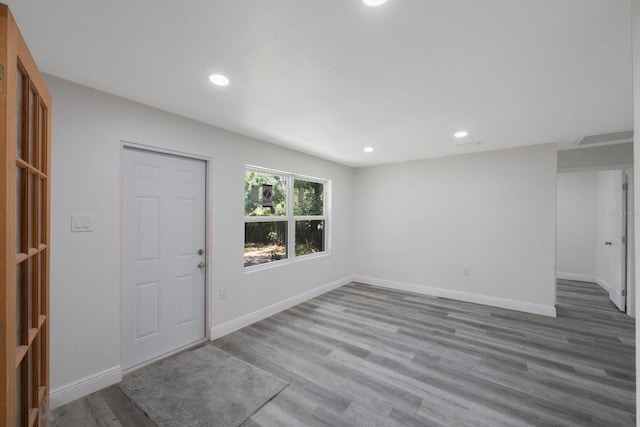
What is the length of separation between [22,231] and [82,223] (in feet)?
3.97

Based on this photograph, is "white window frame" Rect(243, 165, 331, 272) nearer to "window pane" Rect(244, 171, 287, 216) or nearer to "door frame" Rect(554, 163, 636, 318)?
"window pane" Rect(244, 171, 287, 216)

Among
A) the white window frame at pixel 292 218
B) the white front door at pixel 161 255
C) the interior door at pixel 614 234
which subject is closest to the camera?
the white front door at pixel 161 255

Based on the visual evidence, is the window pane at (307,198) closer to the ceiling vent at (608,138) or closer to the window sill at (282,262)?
the window sill at (282,262)

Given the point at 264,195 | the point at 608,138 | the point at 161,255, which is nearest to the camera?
the point at 161,255

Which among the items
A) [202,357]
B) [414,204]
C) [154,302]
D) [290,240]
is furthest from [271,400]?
[414,204]

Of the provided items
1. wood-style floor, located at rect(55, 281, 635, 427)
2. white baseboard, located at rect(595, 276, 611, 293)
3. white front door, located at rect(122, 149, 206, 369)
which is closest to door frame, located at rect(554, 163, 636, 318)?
wood-style floor, located at rect(55, 281, 635, 427)

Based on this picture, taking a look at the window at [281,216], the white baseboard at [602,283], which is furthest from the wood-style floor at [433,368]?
the white baseboard at [602,283]

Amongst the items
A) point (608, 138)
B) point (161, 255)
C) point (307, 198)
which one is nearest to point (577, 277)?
point (608, 138)

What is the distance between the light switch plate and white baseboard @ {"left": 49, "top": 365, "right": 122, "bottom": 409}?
1168mm

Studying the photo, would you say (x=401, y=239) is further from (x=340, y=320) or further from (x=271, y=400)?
(x=271, y=400)

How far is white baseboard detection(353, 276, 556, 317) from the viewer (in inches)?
147

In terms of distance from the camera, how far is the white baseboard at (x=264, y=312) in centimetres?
305

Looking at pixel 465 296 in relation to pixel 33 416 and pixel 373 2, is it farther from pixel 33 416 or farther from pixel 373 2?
pixel 33 416

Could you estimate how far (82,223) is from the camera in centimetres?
206
